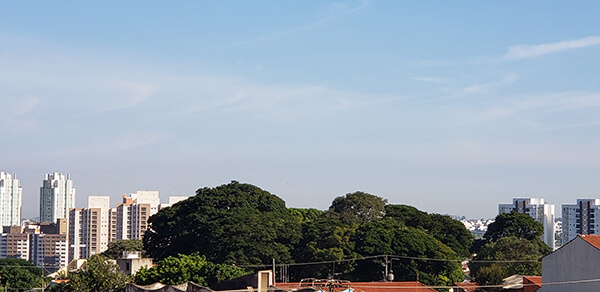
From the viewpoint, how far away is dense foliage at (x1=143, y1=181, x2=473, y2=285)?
45.5 meters

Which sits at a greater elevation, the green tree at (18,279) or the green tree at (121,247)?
the green tree at (121,247)

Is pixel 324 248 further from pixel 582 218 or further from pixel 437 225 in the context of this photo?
pixel 582 218

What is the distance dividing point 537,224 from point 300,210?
792 inches

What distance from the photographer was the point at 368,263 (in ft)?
149

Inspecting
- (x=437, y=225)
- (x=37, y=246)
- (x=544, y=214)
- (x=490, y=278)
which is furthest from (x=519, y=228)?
(x=37, y=246)

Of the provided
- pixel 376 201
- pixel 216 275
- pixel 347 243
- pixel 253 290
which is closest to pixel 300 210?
pixel 376 201

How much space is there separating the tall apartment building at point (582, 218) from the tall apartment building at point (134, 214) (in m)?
78.9

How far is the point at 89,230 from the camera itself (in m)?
164

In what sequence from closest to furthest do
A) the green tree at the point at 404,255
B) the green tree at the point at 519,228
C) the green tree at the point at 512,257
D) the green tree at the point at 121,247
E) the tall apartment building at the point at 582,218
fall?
the green tree at the point at 404,255
the green tree at the point at 512,257
the green tree at the point at 121,247
the green tree at the point at 519,228
the tall apartment building at the point at 582,218

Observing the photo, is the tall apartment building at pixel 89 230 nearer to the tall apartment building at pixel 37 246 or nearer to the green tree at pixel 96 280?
the tall apartment building at pixel 37 246

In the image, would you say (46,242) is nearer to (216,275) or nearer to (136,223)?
(136,223)

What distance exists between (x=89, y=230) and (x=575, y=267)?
478 feet

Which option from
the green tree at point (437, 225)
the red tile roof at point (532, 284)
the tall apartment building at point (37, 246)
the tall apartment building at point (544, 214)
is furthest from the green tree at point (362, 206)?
the tall apartment building at point (37, 246)

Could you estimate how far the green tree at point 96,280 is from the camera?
29688 millimetres
